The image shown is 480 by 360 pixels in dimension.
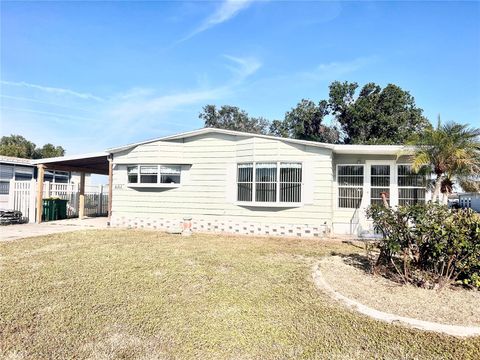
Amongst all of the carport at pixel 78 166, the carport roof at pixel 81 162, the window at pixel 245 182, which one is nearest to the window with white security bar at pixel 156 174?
the carport at pixel 78 166

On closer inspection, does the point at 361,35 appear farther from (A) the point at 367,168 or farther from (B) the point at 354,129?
(B) the point at 354,129

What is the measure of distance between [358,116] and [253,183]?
22281 millimetres

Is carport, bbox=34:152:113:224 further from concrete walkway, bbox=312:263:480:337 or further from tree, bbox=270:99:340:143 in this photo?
tree, bbox=270:99:340:143

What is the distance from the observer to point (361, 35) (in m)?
11.6

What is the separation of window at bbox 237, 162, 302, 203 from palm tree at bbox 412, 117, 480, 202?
12.0 ft

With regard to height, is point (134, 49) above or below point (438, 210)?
above

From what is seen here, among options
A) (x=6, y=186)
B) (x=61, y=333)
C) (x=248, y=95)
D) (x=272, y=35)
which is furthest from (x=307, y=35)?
(x=6, y=186)

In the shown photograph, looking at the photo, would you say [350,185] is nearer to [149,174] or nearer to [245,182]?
[245,182]

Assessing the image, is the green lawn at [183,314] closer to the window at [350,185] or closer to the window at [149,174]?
the window at [350,185]

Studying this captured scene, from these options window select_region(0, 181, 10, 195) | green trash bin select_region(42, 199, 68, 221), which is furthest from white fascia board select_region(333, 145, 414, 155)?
window select_region(0, 181, 10, 195)

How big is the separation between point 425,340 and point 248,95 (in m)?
20.4

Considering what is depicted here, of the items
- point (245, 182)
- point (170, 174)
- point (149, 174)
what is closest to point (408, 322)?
point (245, 182)

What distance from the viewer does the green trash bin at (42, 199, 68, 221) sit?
14.0 meters

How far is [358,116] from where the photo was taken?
28.6 metres
